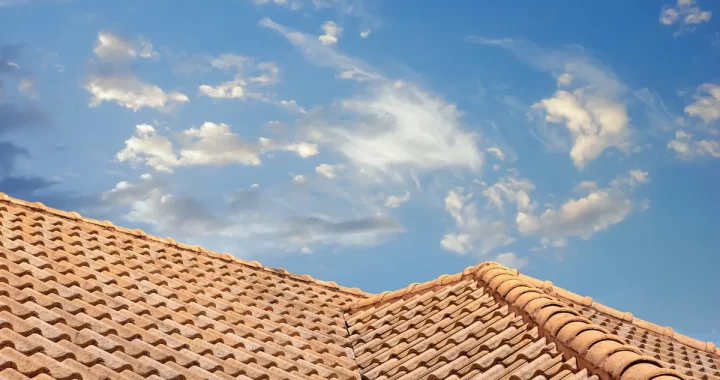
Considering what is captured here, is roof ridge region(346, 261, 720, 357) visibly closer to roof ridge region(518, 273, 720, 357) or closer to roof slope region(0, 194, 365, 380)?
roof ridge region(518, 273, 720, 357)

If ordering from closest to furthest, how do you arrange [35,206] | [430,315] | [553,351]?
[553,351] → [430,315] → [35,206]

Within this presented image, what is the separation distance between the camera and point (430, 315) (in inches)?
400

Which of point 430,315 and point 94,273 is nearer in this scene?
point 94,273

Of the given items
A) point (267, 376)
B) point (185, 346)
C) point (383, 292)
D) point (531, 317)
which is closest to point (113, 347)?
point (185, 346)

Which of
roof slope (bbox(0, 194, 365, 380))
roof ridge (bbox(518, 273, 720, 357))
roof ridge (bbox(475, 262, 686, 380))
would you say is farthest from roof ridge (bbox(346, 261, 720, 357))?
roof ridge (bbox(475, 262, 686, 380))

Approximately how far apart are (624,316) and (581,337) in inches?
229

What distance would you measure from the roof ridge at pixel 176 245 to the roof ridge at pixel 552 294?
726 mm

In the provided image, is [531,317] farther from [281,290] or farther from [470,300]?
[281,290]

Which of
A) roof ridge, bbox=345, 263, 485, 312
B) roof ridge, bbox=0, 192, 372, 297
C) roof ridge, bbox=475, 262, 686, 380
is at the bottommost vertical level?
roof ridge, bbox=475, 262, 686, 380

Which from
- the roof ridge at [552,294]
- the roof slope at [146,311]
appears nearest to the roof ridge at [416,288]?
the roof ridge at [552,294]

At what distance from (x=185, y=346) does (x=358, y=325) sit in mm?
3357

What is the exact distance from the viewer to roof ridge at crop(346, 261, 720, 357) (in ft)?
37.3

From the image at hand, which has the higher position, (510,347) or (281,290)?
(281,290)

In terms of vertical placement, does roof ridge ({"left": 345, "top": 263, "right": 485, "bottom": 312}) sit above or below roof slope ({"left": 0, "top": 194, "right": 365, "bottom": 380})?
above
